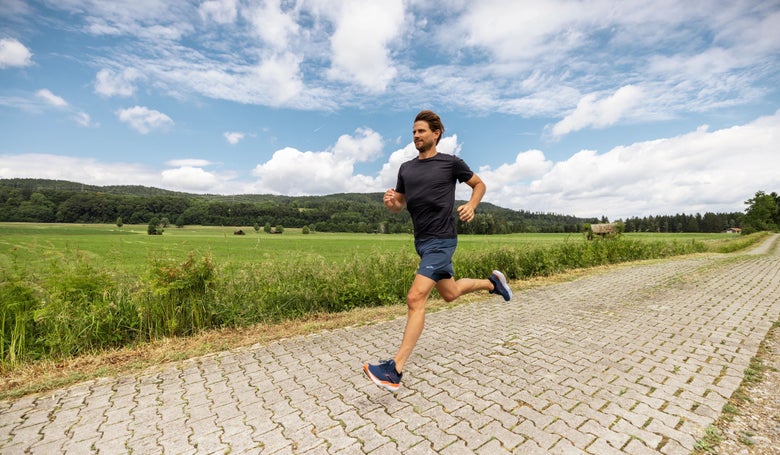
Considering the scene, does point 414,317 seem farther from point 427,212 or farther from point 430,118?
point 430,118

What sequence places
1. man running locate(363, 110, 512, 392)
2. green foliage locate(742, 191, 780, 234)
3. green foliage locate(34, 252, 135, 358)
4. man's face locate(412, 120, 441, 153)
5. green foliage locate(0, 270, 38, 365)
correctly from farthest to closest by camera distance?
green foliage locate(742, 191, 780, 234), green foliage locate(34, 252, 135, 358), green foliage locate(0, 270, 38, 365), man's face locate(412, 120, 441, 153), man running locate(363, 110, 512, 392)

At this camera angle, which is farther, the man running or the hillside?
the hillside

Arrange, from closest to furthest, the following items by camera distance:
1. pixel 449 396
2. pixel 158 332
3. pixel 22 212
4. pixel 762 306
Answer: pixel 449 396, pixel 158 332, pixel 762 306, pixel 22 212

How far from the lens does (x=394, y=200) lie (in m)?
3.48

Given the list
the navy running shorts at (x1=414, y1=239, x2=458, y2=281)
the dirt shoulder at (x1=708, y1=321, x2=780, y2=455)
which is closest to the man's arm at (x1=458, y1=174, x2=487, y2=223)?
the navy running shorts at (x1=414, y1=239, x2=458, y2=281)

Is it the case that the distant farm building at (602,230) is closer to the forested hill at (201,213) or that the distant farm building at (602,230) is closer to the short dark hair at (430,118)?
the short dark hair at (430,118)

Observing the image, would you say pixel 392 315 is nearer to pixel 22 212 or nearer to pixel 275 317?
pixel 275 317

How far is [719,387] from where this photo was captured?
321 centimetres

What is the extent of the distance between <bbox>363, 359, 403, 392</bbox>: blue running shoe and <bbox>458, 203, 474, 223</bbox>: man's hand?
139 cm

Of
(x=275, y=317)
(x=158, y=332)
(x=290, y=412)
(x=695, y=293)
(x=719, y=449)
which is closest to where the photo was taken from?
(x=719, y=449)

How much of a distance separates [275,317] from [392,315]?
1.79 meters

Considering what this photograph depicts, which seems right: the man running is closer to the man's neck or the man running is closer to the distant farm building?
the man's neck

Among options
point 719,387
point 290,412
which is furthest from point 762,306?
point 290,412

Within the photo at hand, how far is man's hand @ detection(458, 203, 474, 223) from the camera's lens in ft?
9.84
